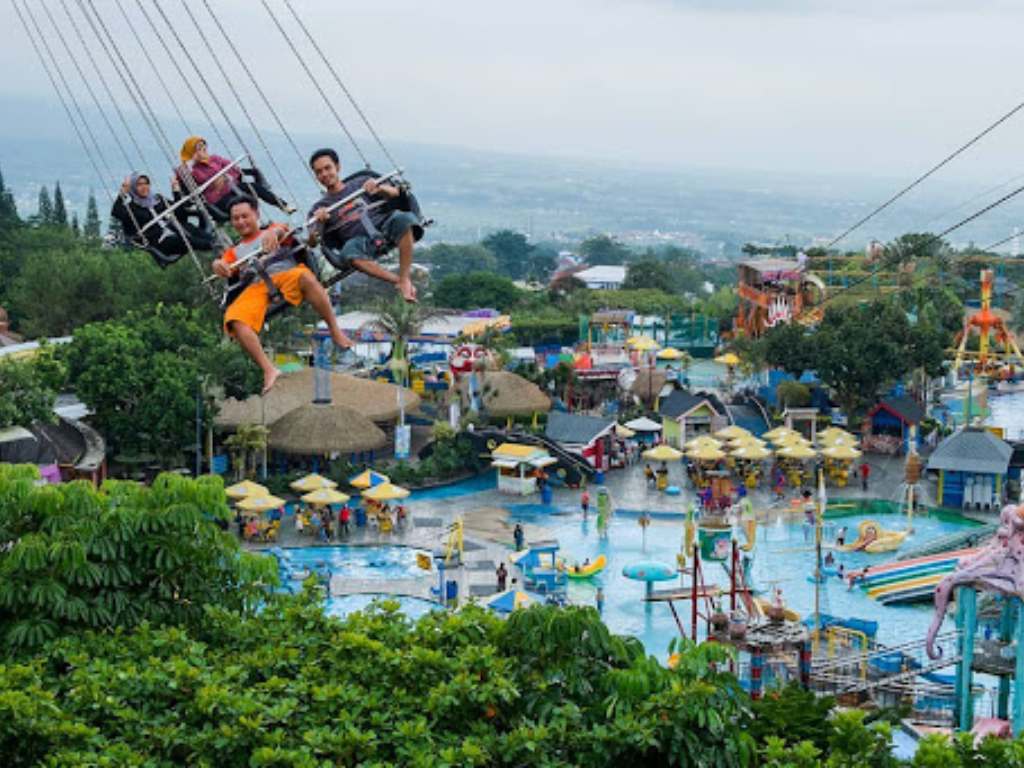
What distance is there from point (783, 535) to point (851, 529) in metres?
1.75

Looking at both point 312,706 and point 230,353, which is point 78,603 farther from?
point 230,353

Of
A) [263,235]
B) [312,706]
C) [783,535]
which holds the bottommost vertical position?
[783,535]

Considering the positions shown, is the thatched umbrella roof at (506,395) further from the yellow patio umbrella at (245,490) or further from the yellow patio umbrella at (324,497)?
the yellow patio umbrella at (245,490)

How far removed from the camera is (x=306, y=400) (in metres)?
43.0

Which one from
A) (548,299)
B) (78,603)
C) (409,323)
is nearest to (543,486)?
(409,323)

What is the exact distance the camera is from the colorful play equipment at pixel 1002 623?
68.1 ft

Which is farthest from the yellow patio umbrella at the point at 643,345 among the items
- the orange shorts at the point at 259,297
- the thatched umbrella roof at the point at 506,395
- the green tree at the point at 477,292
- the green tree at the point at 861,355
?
the orange shorts at the point at 259,297

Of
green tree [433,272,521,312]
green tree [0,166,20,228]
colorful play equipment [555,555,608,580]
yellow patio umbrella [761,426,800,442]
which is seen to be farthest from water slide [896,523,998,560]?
green tree [0,166,20,228]

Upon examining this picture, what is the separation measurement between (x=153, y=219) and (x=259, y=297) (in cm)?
204

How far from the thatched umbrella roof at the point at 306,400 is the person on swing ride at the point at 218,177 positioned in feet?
78.3

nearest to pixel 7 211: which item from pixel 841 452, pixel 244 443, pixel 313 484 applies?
pixel 244 443

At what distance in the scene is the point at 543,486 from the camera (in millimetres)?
39594

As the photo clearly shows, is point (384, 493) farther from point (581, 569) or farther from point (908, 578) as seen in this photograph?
point (908, 578)

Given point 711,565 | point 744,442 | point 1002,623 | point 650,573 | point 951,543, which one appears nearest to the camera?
point 1002,623
